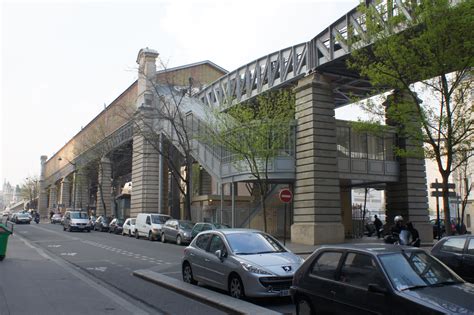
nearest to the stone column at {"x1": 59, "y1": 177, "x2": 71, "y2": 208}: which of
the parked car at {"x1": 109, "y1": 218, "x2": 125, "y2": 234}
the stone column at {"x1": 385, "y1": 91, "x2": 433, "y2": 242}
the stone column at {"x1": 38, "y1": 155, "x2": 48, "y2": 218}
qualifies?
the stone column at {"x1": 38, "y1": 155, "x2": 48, "y2": 218}

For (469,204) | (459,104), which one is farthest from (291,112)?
(469,204)

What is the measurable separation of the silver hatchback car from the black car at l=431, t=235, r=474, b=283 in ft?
11.2

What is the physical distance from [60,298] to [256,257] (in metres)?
4.28

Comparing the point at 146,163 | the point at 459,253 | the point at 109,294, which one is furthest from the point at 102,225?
the point at 459,253

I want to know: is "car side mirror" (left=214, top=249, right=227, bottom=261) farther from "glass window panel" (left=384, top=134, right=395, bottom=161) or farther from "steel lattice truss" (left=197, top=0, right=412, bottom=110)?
"glass window panel" (left=384, top=134, right=395, bottom=161)

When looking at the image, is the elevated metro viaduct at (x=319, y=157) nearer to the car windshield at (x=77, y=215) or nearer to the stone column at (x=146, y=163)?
the stone column at (x=146, y=163)

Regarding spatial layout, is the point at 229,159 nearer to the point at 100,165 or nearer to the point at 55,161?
the point at 100,165

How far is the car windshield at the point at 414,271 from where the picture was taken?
20.2 ft

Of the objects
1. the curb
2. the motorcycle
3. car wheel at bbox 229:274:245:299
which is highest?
the motorcycle

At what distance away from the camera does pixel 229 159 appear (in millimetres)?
31844

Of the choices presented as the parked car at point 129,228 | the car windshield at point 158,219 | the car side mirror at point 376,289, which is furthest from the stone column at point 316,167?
the car side mirror at point 376,289

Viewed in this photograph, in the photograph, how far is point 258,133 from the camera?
2598cm

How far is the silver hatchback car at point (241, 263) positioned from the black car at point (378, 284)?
1.82 meters

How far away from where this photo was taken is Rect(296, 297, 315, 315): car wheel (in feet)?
24.1
